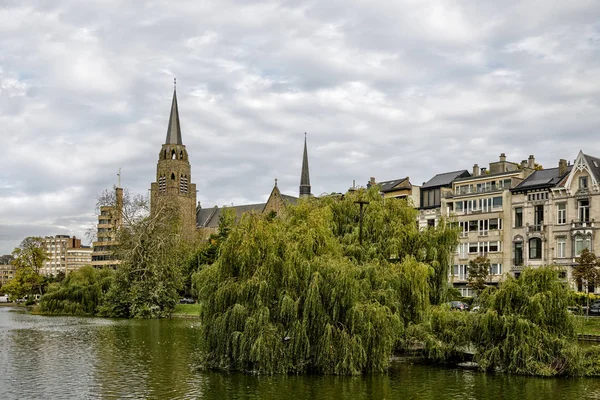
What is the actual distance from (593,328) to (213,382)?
28432 millimetres

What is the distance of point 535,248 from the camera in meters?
67.8

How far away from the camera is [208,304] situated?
31234 millimetres

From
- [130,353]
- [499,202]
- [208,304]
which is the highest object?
[499,202]

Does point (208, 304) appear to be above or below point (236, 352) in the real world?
above

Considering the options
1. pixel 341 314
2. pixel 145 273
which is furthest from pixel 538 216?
pixel 341 314

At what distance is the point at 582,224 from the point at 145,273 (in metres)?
46.1

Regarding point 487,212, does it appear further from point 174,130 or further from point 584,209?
point 174,130

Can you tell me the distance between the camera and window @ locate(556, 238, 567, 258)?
64.8 m

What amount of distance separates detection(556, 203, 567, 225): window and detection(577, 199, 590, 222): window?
1.46 m

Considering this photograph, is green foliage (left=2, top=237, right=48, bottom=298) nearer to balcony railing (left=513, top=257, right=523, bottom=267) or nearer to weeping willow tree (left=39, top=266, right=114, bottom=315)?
weeping willow tree (left=39, top=266, right=114, bottom=315)

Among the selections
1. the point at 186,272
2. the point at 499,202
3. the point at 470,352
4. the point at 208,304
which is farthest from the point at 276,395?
the point at 186,272

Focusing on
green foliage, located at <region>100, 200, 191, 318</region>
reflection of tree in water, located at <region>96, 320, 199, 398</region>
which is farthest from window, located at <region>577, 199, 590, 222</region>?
green foliage, located at <region>100, 200, 191, 318</region>

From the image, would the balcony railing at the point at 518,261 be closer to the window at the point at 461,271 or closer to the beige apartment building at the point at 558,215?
the beige apartment building at the point at 558,215

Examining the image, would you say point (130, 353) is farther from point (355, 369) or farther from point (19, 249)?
point (19, 249)
